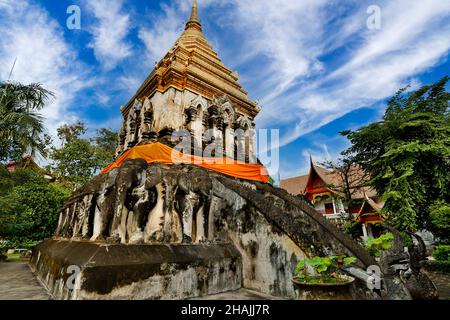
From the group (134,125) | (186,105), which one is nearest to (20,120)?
(134,125)

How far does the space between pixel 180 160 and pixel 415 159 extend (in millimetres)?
11130

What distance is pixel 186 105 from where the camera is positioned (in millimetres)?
8867

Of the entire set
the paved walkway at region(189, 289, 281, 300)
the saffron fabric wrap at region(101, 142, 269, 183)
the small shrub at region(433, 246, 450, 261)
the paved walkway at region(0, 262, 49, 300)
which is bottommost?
the paved walkway at region(0, 262, 49, 300)

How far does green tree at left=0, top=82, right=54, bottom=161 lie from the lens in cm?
1008

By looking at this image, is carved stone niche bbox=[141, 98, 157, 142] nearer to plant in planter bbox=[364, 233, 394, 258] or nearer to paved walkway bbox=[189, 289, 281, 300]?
paved walkway bbox=[189, 289, 281, 300]

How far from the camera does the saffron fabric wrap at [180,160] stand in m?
6.68

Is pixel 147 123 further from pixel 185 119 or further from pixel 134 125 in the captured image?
pixel 185 119

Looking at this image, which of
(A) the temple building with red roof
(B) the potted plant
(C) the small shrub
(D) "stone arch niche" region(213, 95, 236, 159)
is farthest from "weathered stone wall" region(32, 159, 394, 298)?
(A) the temple building with red roof

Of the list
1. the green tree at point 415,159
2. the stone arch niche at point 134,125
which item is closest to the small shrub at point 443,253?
the green tree at point 415,159

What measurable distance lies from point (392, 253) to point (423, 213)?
10545 millimetres

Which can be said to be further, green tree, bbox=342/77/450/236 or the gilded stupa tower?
green tree, bbox=342/77/450/236

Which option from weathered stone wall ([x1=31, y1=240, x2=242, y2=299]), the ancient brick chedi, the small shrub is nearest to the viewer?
weathered stone wall ([x1=31, y1=240, x2=242, y2=299])

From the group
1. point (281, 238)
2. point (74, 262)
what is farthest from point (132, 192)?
point (281, 238)

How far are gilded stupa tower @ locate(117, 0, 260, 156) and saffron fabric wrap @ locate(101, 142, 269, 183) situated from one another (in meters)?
1.18
